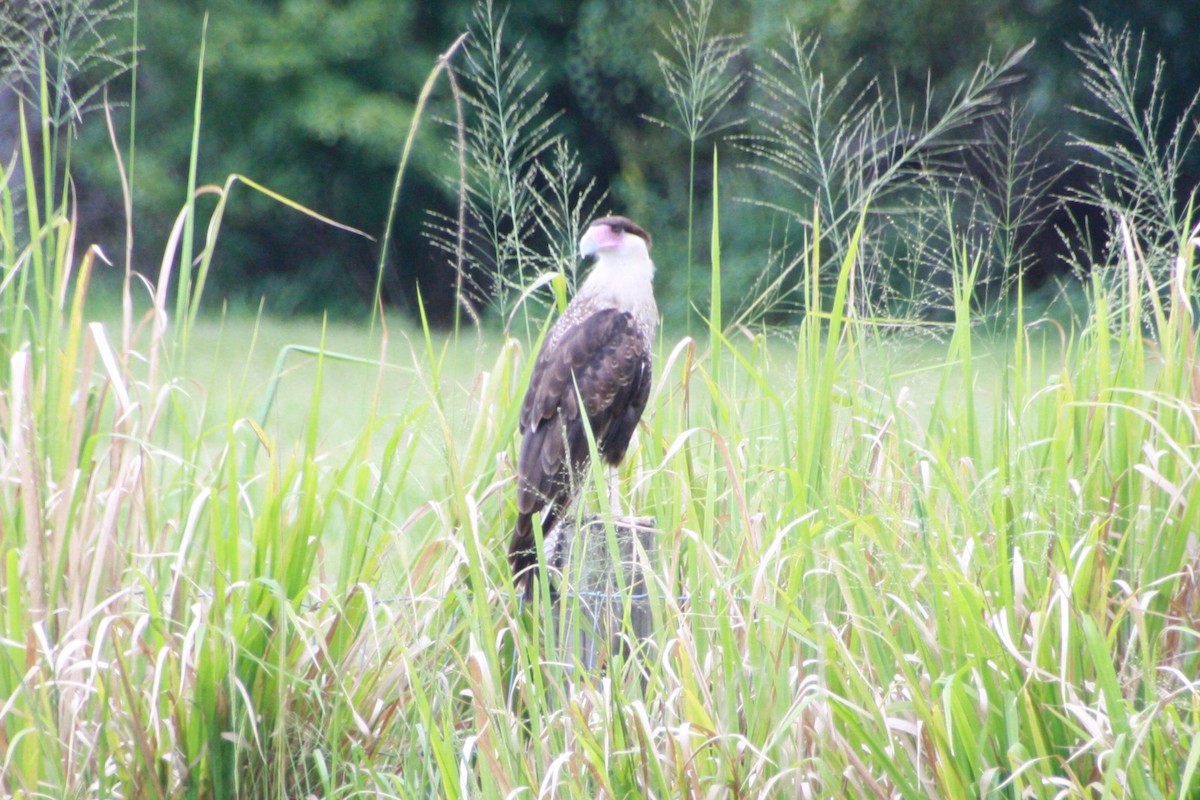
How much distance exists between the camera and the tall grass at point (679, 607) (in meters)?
1.67

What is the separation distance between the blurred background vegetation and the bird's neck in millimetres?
7499

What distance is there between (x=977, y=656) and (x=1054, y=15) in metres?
11.2

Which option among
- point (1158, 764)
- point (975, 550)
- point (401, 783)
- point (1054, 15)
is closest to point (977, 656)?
point (975, 550)

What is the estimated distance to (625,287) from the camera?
328cm

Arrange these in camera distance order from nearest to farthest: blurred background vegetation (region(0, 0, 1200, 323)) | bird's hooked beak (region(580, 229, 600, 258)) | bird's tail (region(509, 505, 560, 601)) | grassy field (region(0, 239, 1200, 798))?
grassy field (region(0, 239, 1200, 798)), bird's tail (region(509, 505, 560, 601)), bird's hooked beak (region(580, 229, 600, 258)), blurred background vegetation (region(0, 0, 1200, 323))

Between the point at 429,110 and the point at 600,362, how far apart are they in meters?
10.2

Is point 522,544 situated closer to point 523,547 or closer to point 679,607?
point 523,547

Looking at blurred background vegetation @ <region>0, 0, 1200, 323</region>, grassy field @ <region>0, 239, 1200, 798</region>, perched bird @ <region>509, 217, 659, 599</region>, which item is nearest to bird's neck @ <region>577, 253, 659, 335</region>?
perched bird @ <region>509, 217, 659, 599</region>

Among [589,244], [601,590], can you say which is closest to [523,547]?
[601,590]

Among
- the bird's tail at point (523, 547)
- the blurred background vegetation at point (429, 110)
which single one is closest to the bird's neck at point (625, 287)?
the bird's tail at point (523, 547)

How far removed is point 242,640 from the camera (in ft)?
6.45

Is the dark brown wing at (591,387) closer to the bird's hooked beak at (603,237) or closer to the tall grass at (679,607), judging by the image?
the bird's hooked beak at (603,237)

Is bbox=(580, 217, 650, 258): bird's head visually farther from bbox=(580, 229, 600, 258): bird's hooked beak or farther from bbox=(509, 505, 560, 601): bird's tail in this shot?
bbox=(509, 505, 560, 601): bird's tail

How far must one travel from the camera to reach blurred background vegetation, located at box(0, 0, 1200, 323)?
37.0 ft
